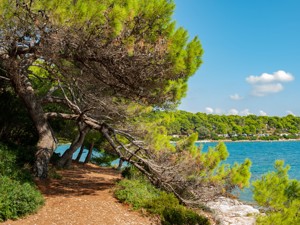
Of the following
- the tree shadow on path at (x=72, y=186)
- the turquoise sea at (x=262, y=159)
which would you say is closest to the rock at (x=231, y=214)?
the turquoise sea at (x=262, y=159)

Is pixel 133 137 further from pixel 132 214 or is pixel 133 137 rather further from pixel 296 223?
pixel 296 223

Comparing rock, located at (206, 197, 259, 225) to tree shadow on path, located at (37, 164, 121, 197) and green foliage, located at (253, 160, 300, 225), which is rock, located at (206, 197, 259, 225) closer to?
tree shadow on path, located at (37, 164, 121, 197)

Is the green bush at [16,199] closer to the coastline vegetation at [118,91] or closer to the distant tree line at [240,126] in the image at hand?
the coastline vegetation at [118,91]

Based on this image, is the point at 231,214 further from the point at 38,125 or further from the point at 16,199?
the point at 16,199

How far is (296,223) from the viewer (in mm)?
4887

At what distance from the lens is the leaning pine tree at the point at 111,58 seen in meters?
6.28

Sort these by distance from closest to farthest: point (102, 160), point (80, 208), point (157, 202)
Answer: point (80, 208)
point (157, 202)
point (102, 160)

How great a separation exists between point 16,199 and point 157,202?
3.49m

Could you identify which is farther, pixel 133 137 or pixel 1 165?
pixel 133 137

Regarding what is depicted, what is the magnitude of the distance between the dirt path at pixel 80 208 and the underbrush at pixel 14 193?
0.18 meters

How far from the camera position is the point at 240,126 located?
104 m

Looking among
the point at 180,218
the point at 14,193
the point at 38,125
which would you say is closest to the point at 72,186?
the point at 38,125

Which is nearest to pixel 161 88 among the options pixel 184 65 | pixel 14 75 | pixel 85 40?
pixel 184 65

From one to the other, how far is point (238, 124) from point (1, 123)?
101252 mm
